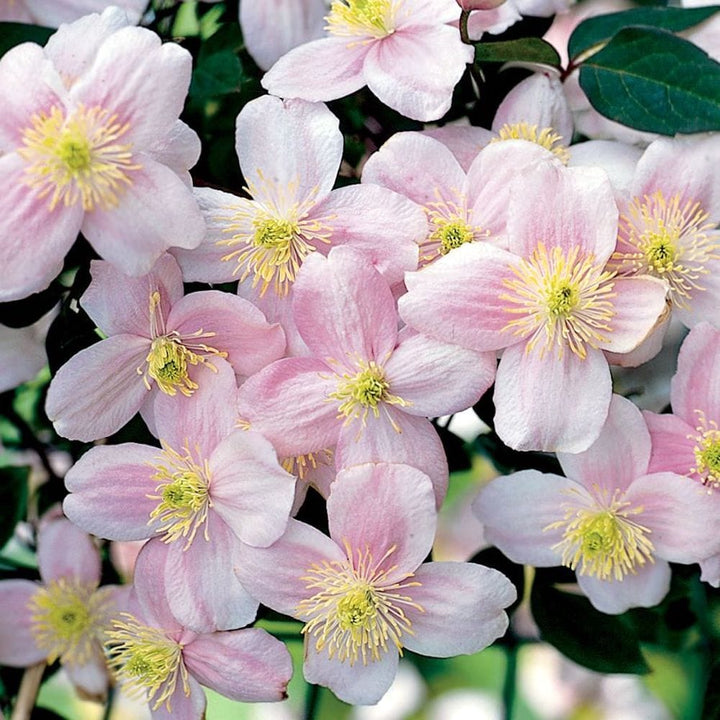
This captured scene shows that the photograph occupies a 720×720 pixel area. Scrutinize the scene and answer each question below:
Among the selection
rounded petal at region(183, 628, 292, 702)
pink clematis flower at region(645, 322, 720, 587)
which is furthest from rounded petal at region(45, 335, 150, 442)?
pink clematis flower at region(645, 322, 720, 587)

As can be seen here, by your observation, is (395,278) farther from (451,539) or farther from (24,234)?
(451,539)

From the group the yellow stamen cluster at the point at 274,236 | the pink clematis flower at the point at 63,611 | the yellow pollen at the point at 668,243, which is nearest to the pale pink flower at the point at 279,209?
the yellow stamen cluster at the point at 274,236

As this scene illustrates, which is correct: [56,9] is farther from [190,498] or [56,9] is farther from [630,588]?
[630,588]

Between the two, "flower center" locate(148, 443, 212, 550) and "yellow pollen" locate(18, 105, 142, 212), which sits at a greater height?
"yellow pollen" locate(18, 105, 142, 212)

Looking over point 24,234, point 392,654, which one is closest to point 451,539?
point 392,654

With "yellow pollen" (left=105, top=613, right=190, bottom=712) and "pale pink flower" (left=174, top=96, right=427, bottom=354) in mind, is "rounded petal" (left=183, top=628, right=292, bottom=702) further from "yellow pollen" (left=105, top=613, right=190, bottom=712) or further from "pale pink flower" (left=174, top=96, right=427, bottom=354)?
"pale pink flower" (left=174, top=96, right=427, bottom=354)

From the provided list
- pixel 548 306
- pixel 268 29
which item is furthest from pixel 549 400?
pixel 268 29
